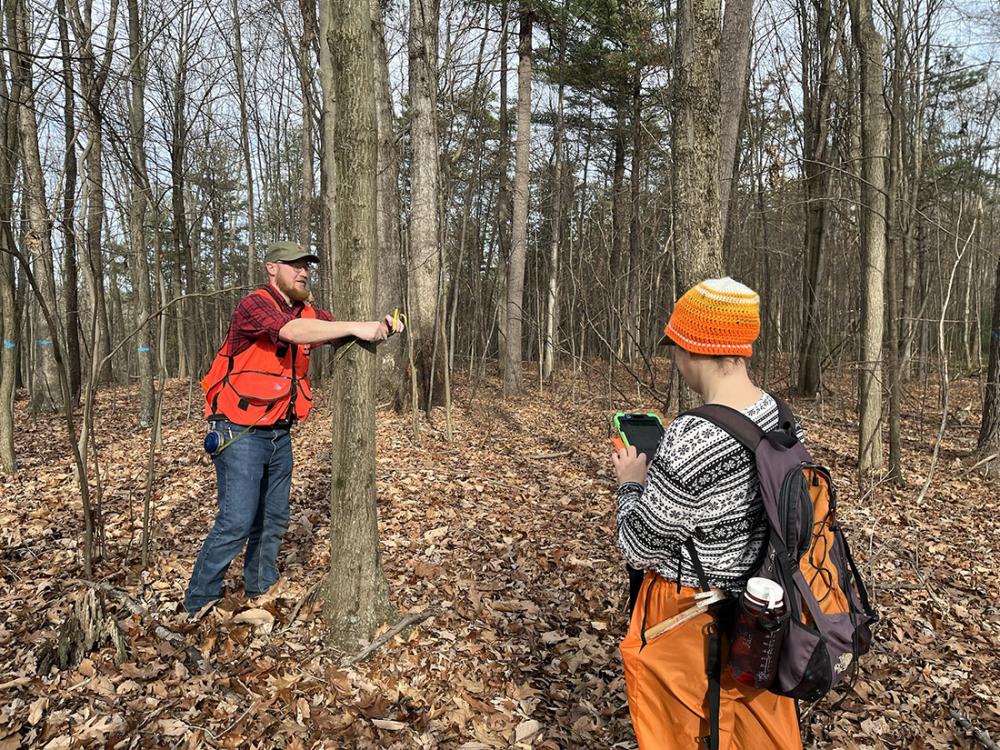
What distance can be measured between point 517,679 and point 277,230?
2370 centimetres

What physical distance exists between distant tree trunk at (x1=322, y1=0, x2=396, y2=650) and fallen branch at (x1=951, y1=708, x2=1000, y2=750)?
314 centimetres

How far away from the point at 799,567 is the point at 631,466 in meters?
0.54

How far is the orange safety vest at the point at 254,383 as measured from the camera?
3.35 metres

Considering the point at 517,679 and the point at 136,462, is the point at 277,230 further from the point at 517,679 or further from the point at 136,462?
the point at 517,679

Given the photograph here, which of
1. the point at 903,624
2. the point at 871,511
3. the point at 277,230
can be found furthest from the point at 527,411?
the point at 277,230

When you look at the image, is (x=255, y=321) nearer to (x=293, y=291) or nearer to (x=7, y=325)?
(x=293, y=291)

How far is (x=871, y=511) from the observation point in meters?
6.09

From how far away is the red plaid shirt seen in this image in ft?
10.4

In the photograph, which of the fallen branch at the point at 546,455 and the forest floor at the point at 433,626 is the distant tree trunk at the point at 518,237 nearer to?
the fallen branch at the point at 546,455

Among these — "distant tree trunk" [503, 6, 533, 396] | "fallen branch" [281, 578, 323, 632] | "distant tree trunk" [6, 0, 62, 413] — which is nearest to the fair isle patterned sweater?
"fallen branch" [281, 578, 323, 632]

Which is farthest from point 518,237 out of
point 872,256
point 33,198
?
point 33,198

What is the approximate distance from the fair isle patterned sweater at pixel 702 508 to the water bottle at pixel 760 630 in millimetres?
116

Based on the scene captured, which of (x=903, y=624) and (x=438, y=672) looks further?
(x=903, y=624)

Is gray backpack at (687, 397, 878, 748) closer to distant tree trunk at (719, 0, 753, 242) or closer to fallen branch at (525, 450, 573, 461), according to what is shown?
distant tree trunk at (719, 0, 753, 242)
